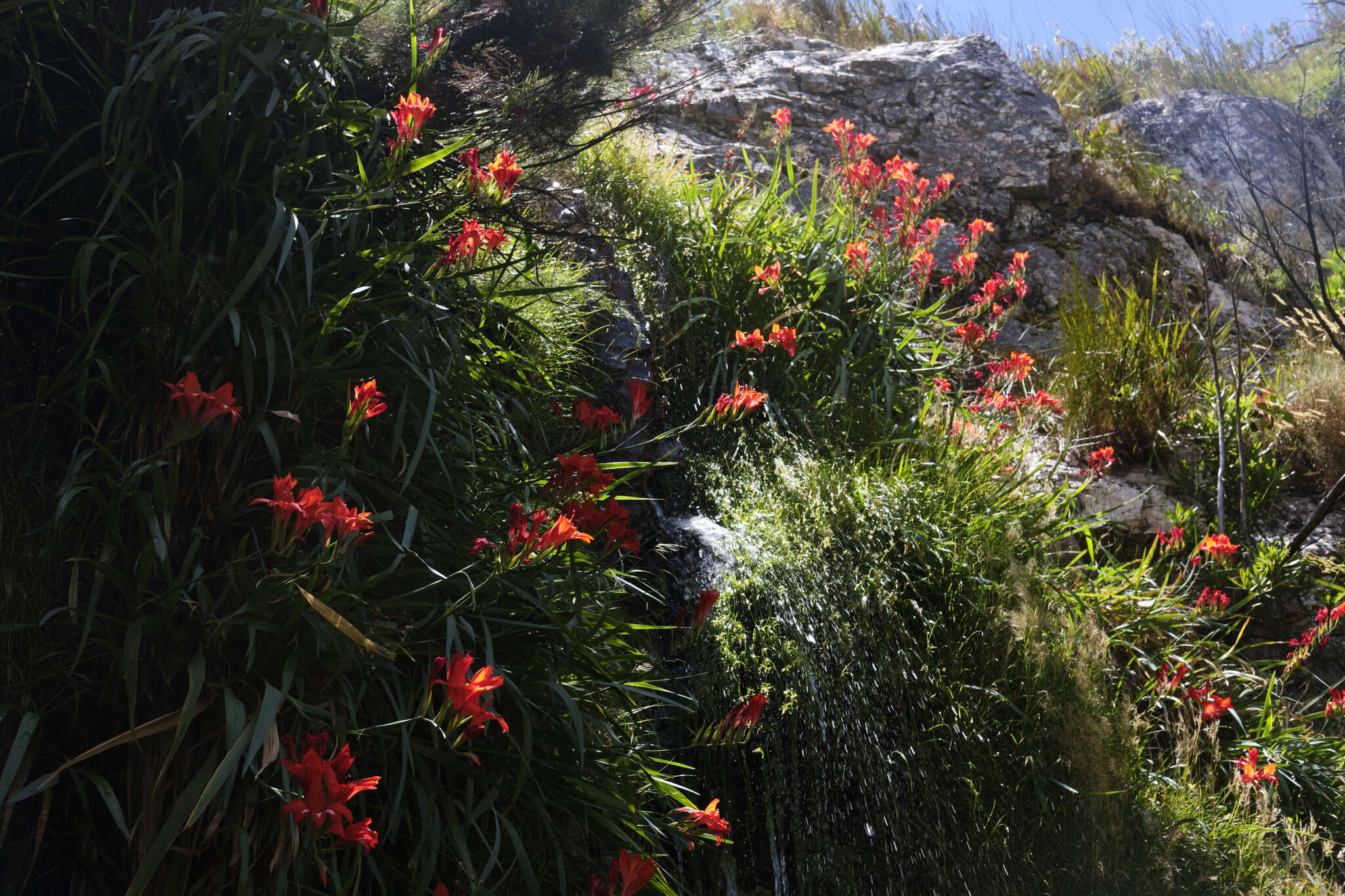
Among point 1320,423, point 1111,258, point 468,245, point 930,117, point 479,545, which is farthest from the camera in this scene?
point 930,117

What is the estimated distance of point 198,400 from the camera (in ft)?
4.02

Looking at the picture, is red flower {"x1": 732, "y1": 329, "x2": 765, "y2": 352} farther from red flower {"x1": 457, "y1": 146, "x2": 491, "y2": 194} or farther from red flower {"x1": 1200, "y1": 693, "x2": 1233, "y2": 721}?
red flower {"x1": 1200, "y1": 693, "x2": 1233, "y2": 721}

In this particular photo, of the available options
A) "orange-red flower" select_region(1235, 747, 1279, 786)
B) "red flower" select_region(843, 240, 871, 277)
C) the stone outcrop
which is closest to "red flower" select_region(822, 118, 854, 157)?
"red flower" select_region(843, 240, 871, 277)

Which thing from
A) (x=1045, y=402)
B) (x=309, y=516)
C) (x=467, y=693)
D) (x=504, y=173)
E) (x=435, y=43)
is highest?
(x=435, y=43)

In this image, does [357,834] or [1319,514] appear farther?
[1319,514]

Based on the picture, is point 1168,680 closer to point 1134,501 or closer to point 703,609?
point 1134,501

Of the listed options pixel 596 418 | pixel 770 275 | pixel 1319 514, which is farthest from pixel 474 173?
pixel 1319 514

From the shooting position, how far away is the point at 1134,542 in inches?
144

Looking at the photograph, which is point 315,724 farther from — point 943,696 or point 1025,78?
point 1025,78

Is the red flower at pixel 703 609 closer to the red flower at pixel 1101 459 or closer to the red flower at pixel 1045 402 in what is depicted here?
the red flower at pixel 1045 402

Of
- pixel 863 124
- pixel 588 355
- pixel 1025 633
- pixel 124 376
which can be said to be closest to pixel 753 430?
pixel 588 355

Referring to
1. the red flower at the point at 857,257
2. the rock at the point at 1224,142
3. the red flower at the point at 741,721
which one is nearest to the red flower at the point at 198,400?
the red flower at the point at 741,721

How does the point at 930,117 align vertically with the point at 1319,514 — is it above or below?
above

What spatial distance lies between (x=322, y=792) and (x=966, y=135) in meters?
5.75
